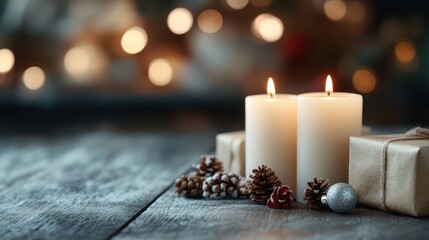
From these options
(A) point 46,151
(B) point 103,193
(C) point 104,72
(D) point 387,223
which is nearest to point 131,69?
(C) point 104,72

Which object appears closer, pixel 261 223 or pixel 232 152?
pixel 261 223

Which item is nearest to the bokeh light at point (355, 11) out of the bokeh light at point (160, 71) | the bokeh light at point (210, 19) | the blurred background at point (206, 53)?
the blurred background at point (206, 53)

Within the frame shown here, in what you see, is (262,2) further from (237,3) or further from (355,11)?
(355,11)

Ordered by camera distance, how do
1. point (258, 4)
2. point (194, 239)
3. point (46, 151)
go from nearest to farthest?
point (194, 239), point (46, 151), point (258, 4)

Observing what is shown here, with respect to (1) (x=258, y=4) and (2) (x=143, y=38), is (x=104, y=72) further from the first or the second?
(1) (x=258, y=4)

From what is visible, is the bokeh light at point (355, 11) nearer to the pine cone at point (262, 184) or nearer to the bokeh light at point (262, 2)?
the bokeh light at point (262, 2)

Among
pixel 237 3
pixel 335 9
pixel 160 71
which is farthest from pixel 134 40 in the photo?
pixel 335 9
